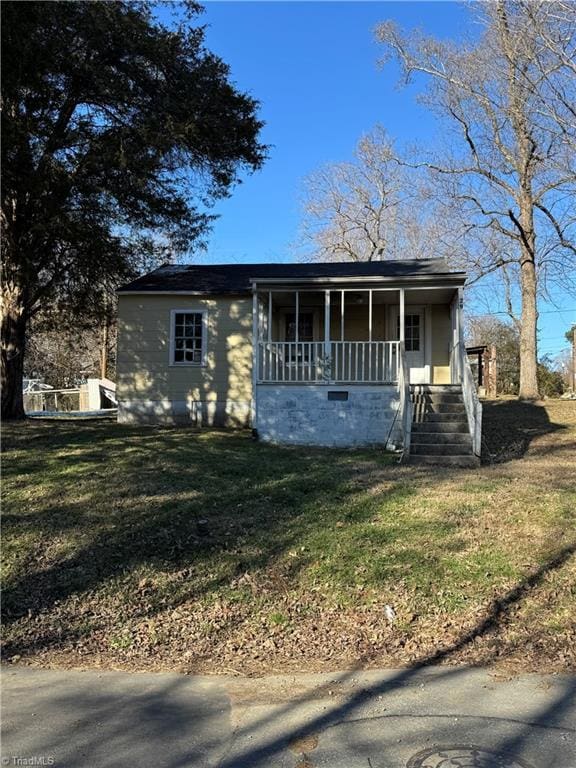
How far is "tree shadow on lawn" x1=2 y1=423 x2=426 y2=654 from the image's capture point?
18.3 feet

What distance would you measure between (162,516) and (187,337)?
9661mm

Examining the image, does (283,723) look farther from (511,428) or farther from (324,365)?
(511,428)

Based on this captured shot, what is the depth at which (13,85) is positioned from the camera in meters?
10.9

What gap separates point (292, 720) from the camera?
3576mm

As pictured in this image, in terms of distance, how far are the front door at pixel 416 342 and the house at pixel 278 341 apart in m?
0.03

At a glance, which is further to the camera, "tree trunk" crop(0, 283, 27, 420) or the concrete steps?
"tree trunk" crop(0, 283, 27, 420)

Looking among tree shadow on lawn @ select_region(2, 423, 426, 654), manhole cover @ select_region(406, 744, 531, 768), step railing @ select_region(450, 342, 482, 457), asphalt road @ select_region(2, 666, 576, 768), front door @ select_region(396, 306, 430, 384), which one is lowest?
asphalt road @ select_region(2, 666, 576, 768)

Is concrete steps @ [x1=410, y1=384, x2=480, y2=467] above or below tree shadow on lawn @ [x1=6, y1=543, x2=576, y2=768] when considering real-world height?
above

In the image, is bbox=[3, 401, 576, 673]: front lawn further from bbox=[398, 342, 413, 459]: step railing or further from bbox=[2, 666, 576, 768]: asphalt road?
bbox=[398, 342, 413, 459]: step railing

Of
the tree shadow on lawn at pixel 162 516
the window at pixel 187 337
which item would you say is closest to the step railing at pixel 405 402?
the tree shadow on lawn at pixel 162 516

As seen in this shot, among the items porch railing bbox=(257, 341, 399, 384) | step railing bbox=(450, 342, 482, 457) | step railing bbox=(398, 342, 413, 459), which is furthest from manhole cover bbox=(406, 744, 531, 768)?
porch railing bbox=(257, 341, 399, 384)

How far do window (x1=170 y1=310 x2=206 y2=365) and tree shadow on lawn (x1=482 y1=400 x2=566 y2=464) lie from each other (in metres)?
7.23

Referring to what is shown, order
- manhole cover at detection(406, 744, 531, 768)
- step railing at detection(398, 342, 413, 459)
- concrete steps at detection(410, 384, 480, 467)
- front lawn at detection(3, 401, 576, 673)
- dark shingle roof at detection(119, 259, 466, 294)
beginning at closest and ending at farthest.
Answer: manhole cover at detection(406, 744, 531, 768) < front lawn at detection(3, 401, 576, 673) < concrete steps at detection(410, 384, 480, 467) < step railing at detection(398, 342, 413, 459) < dark shingle roof at detection(119, 259, 466, 294)

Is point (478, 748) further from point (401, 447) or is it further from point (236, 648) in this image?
point (401, 447)
